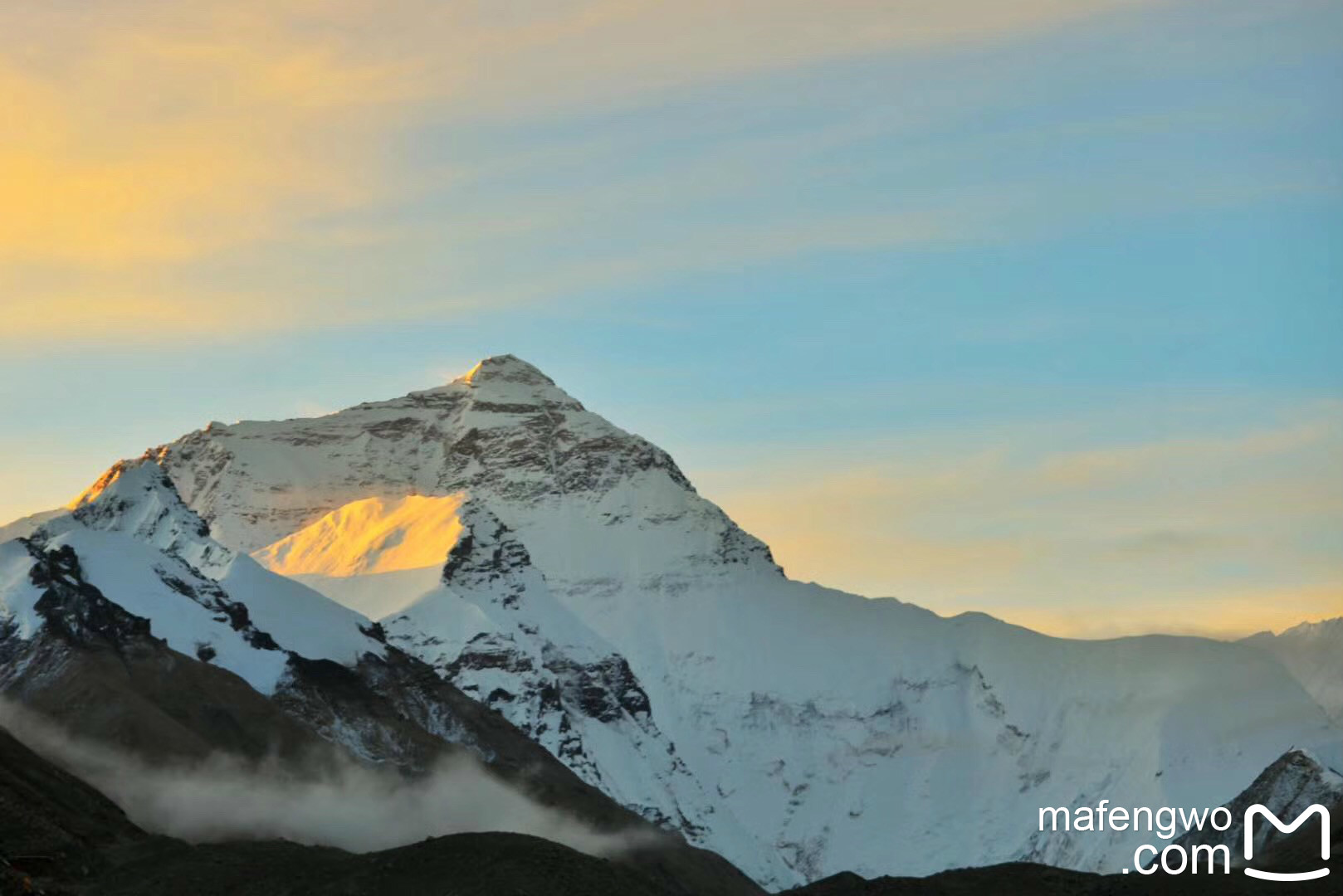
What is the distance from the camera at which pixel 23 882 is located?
19488 centimetres
